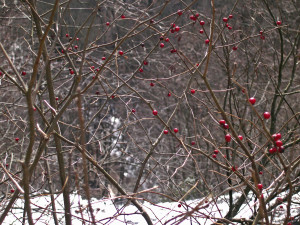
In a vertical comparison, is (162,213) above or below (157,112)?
below

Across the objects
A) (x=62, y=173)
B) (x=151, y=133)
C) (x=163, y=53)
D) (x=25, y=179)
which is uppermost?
(x=163, y=53)

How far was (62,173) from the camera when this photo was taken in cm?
260

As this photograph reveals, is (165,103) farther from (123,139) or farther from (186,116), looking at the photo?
(123,139)

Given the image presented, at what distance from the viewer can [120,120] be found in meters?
10.3

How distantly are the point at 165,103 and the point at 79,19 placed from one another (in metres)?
3.54

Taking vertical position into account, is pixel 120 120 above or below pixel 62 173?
above

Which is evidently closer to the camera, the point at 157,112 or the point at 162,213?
the point at 157,112

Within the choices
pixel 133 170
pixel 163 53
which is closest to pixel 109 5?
pixel 163 53

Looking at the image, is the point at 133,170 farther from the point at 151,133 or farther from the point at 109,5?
the point at 109,5

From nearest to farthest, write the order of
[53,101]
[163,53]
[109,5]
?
[53,101], [109,5], [163,53]

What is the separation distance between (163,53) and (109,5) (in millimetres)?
2765

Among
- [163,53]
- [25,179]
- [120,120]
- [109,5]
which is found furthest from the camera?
[163,53]

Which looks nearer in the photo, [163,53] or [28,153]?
[28,153]

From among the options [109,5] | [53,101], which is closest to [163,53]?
[109,5]
